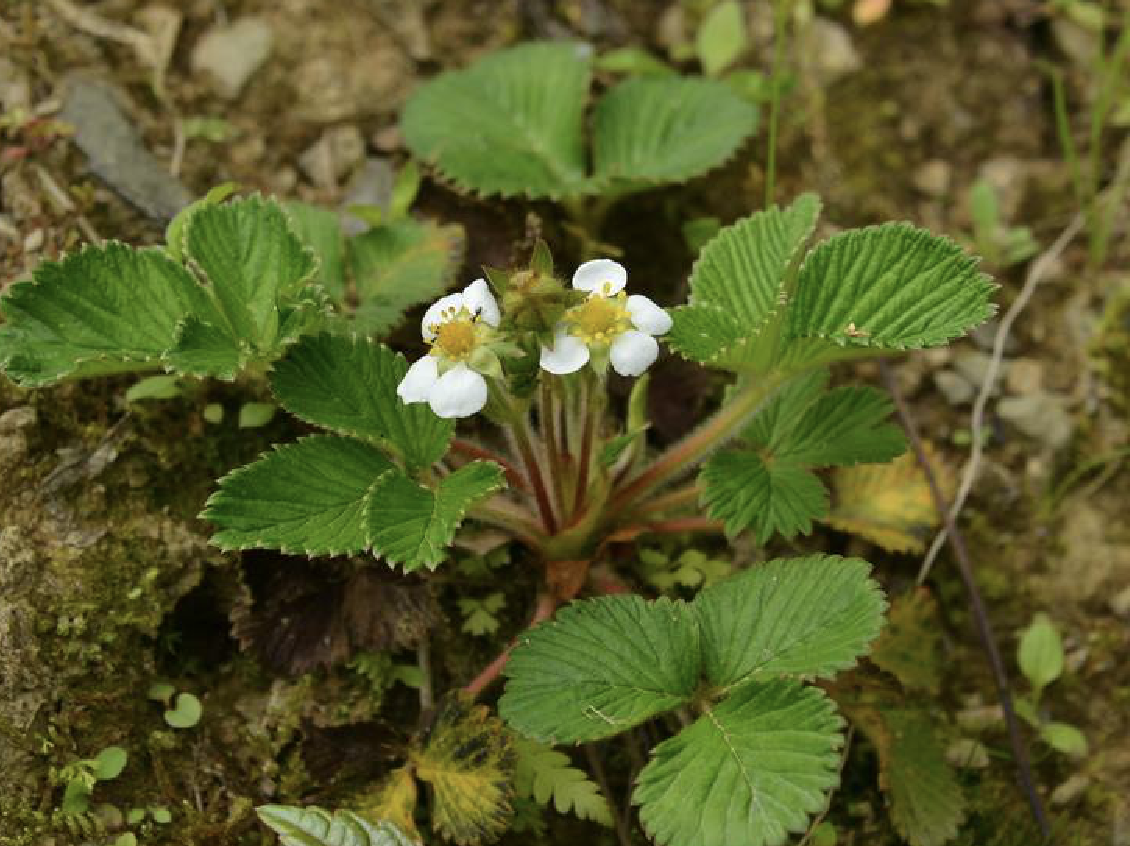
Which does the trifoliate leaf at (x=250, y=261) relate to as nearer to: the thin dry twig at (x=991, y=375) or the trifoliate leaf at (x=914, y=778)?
the trifoliate leaf at (x=914, y=778)

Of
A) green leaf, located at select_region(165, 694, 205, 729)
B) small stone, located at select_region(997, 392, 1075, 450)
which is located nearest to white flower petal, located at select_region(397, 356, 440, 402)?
green leaf, located at select_region(165, 694, 205, 729)

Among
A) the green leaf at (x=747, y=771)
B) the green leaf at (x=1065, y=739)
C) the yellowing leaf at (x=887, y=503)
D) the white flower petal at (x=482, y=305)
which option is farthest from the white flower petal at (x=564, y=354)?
the green leaf at (x=1065, y=739)

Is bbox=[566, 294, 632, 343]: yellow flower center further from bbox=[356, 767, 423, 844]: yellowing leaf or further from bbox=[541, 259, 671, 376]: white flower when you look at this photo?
bbox=[356, 767, 423, 844]: yellowing leaf

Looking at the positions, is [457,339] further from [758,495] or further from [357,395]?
[758,495]

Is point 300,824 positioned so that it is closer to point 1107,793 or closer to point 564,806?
point 564,806

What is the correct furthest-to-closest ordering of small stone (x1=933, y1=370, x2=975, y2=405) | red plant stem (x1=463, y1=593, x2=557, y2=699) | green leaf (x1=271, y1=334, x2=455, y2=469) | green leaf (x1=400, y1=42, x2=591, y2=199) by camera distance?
small stone (x1=933, y1=370, x2=975, y2=405) < green leaf (x1=400, y1=42, x2=591, y2=199) < red plant stem (x1=463, y1=593, x2=557, y2=699) < green leaf (x1=271, y1=334, x2=455, y2=469)

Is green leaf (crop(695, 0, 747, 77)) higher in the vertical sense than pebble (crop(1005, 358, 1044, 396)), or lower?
higher
